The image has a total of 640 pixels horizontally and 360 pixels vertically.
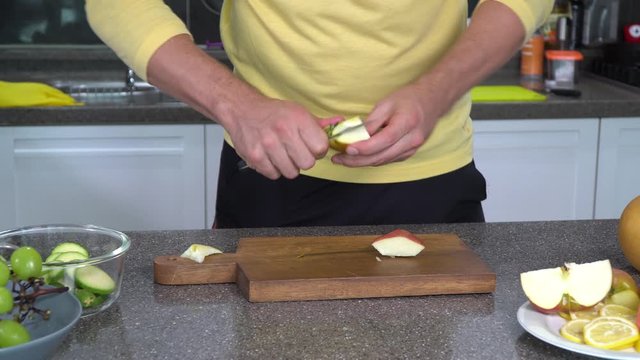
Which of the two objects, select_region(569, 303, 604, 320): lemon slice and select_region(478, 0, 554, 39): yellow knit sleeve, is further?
select_region(478, 0, 554, 39): yellow knit sleeve

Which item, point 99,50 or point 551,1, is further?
point 99,50

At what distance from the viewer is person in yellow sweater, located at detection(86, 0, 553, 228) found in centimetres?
143

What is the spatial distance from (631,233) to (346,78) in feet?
1.62

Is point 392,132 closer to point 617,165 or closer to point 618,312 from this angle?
point 618,312

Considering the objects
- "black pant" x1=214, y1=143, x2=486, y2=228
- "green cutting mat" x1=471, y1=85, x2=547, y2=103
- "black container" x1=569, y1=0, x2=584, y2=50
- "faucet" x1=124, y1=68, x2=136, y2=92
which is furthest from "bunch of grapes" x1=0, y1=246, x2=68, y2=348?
"black container" x1=569, y1=0, x2=584, y2=50

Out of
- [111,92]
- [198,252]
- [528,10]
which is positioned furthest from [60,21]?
[198,252]

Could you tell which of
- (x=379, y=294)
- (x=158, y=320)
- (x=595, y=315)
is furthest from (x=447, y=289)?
(x=158, y=320)

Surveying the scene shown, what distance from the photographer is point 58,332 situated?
3.17 feet

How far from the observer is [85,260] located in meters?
1.11

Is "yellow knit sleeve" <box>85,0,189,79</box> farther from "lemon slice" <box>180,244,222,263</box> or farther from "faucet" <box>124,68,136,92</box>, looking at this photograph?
"faucet" <box>124,68,136,92</box>

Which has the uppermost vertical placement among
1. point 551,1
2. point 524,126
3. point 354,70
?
point 551,1

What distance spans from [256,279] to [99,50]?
1970 mm

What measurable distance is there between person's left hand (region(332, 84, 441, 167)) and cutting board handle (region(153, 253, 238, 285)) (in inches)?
8.5

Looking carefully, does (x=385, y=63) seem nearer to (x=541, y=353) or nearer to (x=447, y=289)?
(x=447, y=289)
